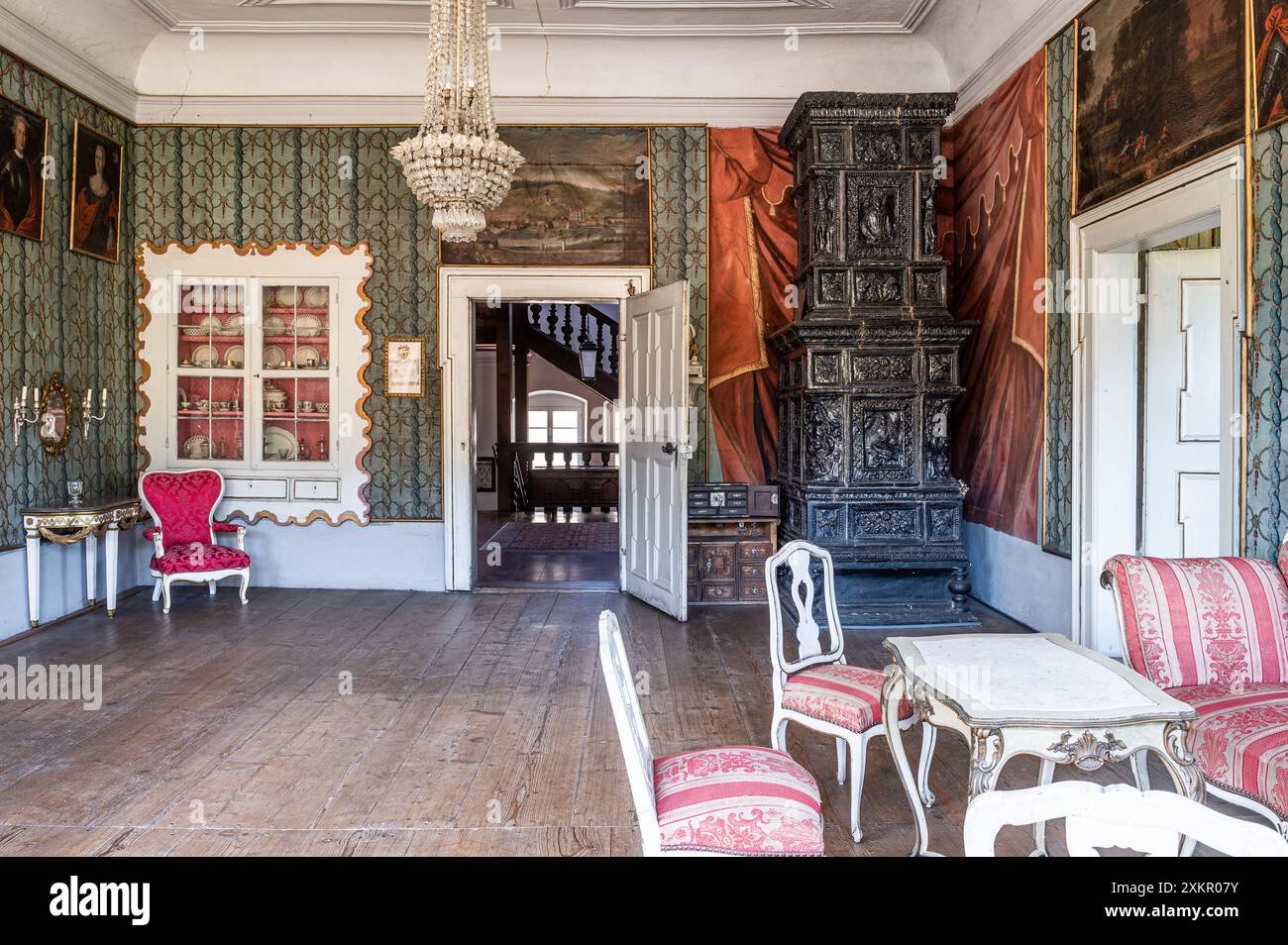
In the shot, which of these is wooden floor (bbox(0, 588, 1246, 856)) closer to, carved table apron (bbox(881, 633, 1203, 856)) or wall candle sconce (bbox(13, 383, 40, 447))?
carved table apron (bbox(881, 633, 1203, 856))

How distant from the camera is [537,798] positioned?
3.52 m

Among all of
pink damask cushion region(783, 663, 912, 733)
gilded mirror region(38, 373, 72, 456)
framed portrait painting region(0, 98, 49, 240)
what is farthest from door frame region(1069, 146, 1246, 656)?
gilded mirror region(38, 373, 72, 456)

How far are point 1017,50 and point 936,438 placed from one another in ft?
9.20

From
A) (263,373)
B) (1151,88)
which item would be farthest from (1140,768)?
(263,373)

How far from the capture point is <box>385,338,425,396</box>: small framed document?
309 inches

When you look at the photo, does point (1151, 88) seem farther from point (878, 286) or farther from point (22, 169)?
point (22, 169)

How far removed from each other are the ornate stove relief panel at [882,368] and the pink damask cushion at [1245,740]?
3.73 metres

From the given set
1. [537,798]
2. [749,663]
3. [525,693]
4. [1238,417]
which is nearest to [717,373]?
[749,663]

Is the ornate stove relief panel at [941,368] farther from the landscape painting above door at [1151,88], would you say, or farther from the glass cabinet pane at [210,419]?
the glass cabinet pane at [210,419]

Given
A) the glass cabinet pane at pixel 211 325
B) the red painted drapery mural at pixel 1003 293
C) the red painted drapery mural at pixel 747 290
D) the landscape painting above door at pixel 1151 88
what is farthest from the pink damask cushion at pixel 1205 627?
the glass cabinet pane at pixel 211 325

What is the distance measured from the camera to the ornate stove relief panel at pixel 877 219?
680 centimetres

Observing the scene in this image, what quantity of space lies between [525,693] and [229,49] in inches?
246

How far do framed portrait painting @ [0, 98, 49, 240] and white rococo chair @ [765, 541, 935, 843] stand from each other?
19.5 ft

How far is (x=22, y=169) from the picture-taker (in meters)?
6.26
